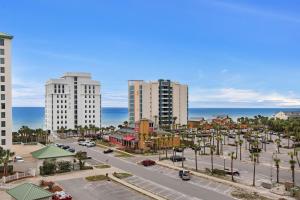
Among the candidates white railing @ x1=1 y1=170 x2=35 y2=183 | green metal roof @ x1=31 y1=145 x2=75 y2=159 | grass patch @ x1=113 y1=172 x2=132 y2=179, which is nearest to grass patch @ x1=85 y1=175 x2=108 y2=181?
grass patch @ x1=113 y1=172 x2=132 y2=179

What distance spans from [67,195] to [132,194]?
872 centimetres

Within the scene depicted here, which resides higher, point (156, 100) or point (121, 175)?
point (156, 100)

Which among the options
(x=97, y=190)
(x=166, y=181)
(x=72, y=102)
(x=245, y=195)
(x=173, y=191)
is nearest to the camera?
(x=245, y=195)

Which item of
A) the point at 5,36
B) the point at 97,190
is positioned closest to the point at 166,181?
the point at 97,190

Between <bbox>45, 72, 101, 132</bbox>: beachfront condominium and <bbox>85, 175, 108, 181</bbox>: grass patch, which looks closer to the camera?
<bbox>85, 175, 108, 181</bbox>: grass patch

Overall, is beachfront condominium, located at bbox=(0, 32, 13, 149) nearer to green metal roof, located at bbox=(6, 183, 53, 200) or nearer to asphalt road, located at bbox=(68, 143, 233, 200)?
asphalt road, located at bbox=(68, 143, 233, 200)

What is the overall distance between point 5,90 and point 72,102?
71.3 m

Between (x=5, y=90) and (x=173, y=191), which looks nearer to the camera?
(x=173, y=191)

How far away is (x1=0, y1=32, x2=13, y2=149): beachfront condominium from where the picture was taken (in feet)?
252

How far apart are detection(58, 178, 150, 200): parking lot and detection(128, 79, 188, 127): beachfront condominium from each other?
331 feet

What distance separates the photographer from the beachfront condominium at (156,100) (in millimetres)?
155500

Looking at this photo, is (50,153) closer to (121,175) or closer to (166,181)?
(121,175)

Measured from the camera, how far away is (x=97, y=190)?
155 feet

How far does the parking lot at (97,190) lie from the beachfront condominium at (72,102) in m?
94.9
